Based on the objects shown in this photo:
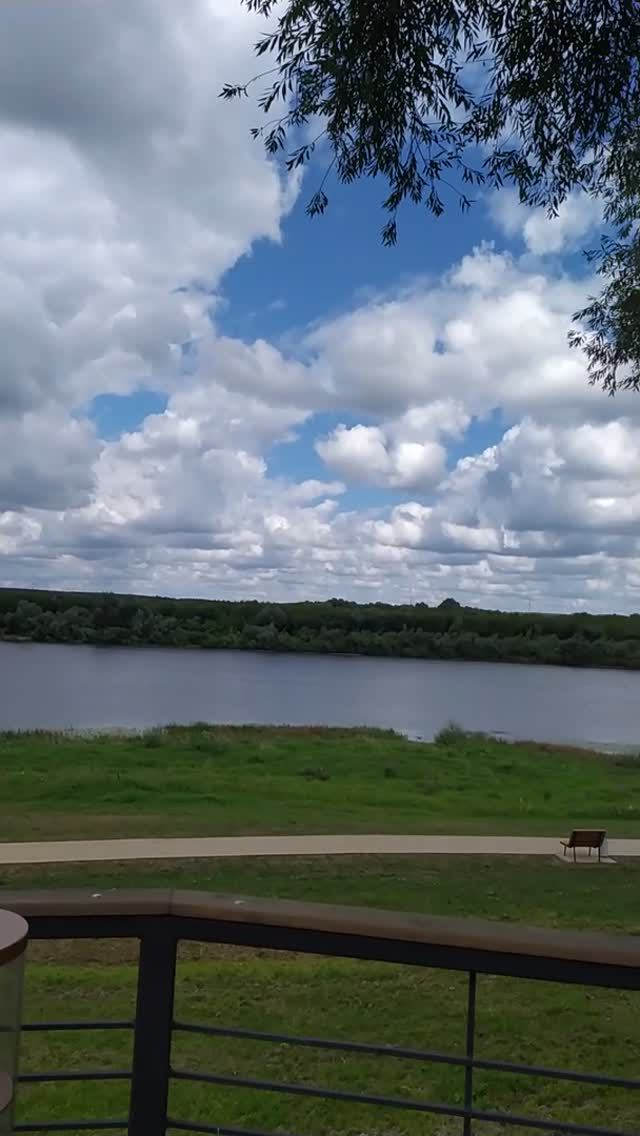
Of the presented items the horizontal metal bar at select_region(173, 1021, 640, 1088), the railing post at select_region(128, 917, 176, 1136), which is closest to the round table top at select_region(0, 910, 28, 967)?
the railing post at select_region(128, 917, 176, 1136)

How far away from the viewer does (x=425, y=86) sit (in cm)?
437

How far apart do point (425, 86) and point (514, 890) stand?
327 inches

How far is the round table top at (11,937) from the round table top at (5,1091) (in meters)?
0.17

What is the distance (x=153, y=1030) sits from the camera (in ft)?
6.49

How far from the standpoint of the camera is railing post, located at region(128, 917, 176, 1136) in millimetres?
1959

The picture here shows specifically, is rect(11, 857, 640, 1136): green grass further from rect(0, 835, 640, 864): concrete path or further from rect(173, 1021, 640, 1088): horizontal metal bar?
rect(0, 835, 640, 864): concrete path

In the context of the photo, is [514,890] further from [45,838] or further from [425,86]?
[425,86]

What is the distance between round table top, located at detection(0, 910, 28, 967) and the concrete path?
10571 millimetres

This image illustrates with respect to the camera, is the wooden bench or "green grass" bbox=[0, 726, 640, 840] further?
"green grass" bbox=[0, 726, 640, 840]

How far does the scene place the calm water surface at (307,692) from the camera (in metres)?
40.2

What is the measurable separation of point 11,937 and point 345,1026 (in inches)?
193

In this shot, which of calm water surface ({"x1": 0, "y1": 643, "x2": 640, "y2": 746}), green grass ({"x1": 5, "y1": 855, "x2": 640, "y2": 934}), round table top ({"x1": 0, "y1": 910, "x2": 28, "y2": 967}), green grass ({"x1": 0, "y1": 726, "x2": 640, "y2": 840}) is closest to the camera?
round table top ({"x1": 0, "y1": 910, "x2": 28, "y2": 967})

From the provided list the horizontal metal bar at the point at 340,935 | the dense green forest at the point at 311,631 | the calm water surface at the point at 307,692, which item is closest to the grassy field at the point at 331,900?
the horizontal metal bar at the point at 340,935

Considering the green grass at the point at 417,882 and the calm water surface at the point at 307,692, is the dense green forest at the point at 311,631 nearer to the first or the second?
the calm water surface at the point at 307,692
